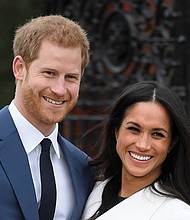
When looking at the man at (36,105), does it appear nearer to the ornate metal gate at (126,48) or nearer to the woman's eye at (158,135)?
the woman's eye at (158,135)

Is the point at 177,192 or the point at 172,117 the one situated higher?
the point at 172,117

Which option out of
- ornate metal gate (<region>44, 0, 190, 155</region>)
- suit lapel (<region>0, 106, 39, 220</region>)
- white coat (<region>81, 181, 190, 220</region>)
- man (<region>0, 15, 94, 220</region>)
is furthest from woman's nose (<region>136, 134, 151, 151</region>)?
ornate metal gate (<region>44, 0, 190, 155</region>)

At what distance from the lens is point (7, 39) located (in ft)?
27.8

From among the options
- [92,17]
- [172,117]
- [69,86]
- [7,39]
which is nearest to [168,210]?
[172,117]

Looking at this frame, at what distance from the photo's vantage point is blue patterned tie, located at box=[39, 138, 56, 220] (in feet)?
12.0

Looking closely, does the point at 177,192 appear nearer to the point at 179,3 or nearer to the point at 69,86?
the point at 69,86

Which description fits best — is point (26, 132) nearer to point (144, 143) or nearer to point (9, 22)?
point (144, 143)

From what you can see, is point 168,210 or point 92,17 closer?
point 168,210

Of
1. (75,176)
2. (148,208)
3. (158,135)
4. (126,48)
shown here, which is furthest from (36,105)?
(126,48)

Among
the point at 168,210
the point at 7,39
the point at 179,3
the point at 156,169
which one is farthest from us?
the point at 7,39

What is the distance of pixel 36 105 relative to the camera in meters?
3.66

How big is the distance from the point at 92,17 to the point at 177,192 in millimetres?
3245

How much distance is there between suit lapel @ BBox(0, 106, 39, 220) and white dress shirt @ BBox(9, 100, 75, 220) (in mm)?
38

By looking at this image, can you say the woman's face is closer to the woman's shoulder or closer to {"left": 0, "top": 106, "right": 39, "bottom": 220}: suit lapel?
the woman's shoulder
